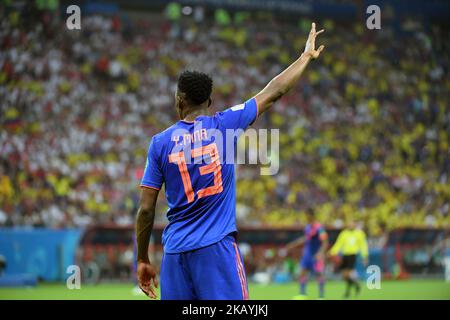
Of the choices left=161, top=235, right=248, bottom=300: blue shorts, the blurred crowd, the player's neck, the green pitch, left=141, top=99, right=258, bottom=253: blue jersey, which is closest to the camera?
left=161, top=235, right=248, bottom=300: blue shorts

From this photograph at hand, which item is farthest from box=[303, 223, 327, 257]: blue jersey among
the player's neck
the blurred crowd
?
the player's neck

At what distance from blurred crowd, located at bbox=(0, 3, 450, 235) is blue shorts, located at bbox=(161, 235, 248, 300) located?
17928 mm

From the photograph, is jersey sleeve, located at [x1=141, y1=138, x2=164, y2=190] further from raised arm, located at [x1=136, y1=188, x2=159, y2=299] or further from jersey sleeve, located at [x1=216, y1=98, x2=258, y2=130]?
jersey sleeve, located at [x1=216, y1=98, x2=258, y2=130]

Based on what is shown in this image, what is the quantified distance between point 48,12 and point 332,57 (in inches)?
529

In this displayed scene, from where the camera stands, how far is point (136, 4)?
3538 cm

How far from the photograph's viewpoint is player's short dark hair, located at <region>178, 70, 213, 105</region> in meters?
5.13

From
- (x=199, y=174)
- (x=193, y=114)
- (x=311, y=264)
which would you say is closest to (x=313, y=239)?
(x=311, y=264)

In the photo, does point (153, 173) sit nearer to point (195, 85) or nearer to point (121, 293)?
point (195, 85)

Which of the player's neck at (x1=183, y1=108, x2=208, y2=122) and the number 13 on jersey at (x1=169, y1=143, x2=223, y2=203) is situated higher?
the player's neck at (x1=183, y1=108, x2=208, y2=122)

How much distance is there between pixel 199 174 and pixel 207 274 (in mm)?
657

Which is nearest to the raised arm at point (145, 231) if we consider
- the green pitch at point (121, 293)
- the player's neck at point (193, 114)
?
the player's neck at point (193, 114)

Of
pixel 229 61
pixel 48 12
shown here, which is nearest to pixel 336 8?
pixel 229 61
